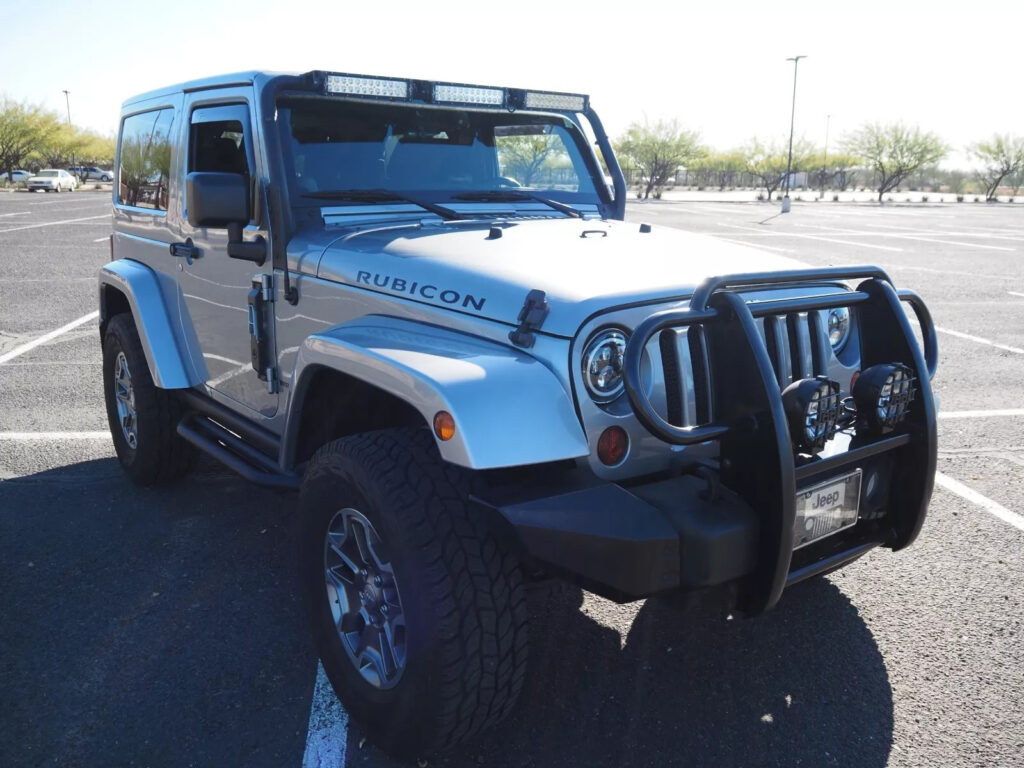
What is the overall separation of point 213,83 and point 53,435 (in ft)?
9.55

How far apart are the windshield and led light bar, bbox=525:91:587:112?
6cm

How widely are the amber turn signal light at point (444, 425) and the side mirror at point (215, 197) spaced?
4.62ft

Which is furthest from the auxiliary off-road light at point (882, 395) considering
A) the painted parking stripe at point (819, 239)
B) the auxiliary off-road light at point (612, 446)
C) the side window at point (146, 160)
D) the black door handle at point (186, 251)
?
the painted parking stripe at point (819, 239)

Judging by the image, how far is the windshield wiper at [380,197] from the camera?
342 cm

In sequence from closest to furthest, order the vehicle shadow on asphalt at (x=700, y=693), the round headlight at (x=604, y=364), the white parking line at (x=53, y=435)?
the round headlight at (x=604, y=364) < the vehicle shadow on asphalt at (x=700, y=693) < the white parking line at (x=53, y=435)

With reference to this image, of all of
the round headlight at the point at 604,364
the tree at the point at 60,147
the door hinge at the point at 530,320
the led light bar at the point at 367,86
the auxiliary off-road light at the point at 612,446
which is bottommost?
the auxiliary off-road light at the point at 612,446

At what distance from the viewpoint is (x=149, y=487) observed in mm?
4711

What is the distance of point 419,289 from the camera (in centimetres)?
280

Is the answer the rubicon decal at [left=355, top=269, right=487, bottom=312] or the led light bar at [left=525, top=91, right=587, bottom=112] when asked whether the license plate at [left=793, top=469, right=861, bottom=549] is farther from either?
the led light bar at [left=525, top=91, right=587, bottom=112]

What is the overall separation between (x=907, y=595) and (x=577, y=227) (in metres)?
2.04

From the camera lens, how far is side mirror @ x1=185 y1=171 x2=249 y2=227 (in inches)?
120

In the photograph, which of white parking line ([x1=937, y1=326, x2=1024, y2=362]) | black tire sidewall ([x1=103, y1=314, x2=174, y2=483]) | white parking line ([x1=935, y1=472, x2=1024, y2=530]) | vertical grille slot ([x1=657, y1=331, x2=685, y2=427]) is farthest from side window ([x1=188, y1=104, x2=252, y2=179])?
white parking line ([x1=937, y1=326, x2=1024, y2=362])

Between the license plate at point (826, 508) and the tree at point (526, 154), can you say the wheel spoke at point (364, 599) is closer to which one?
the license plate at point (826, 508)

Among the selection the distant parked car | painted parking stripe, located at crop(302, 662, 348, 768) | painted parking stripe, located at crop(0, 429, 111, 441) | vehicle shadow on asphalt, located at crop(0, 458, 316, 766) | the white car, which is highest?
the distant parked car
